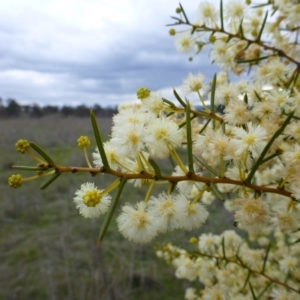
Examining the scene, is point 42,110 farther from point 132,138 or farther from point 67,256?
point 132,138

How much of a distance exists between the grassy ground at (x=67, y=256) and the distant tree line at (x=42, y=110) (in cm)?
944

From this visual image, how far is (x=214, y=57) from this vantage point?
0.84 m

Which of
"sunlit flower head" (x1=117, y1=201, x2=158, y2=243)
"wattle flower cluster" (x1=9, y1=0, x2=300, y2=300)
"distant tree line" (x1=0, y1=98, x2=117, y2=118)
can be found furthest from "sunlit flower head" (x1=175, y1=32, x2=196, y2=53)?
"distant tree line" (x1=0, y1=98, x2=117, y2=118)

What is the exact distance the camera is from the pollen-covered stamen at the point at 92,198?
1.29ft

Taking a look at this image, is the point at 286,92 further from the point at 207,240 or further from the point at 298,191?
the point at 207,240

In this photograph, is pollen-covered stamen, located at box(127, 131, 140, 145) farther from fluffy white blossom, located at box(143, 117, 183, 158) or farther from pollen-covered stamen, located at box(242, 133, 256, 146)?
pollen-covered stamen, located at box(242, 133, 256, 146)

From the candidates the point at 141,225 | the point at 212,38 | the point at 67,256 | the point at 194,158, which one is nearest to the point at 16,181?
the point at 141,225

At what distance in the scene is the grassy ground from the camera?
2926mm

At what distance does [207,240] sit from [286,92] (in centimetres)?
48

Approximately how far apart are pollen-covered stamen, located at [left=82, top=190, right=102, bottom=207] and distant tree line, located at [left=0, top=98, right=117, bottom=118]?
13.7 meters

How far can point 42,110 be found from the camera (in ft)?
56.0

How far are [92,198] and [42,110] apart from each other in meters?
17.5

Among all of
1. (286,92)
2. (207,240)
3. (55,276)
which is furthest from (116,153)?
(55,276)

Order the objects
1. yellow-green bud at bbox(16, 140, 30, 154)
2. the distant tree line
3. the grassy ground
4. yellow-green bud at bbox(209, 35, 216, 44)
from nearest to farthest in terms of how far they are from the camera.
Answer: yellow-green bud at bbox(16, 140, 30, 154) < yellow-green bud at bbox(209, 35, 216, 44) < the grassy ground < the distant tree line
